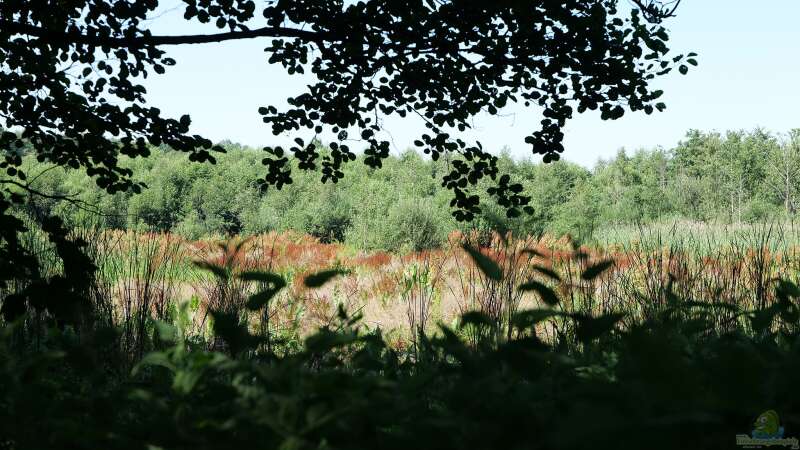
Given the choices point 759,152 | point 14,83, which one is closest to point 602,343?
point 14,83

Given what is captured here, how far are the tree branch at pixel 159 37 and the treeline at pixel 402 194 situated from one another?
13740mm

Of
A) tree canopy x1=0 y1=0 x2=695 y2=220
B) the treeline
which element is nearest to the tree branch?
tree canopy x1=0 y1=0 x2=695 y2=220

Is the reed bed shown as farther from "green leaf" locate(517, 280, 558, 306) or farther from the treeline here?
the treeline

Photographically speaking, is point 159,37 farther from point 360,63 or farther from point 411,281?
point 411,281

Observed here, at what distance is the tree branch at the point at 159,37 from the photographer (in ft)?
11.1

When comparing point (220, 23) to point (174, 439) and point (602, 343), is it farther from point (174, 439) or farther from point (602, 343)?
point (174, 439)

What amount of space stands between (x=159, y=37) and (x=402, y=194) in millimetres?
25977

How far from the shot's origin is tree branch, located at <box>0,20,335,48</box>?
338 cm

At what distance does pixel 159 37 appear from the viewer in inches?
141

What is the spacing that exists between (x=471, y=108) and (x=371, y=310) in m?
3.34

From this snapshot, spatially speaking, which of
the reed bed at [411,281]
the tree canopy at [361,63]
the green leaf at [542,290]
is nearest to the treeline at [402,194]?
the reed bed at [411,281]

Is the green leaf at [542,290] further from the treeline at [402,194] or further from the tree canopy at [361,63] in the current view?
the treeline at [402,194]

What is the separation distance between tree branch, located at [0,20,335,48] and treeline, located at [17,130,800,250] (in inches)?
541

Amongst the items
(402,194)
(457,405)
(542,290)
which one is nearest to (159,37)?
(542,290)
